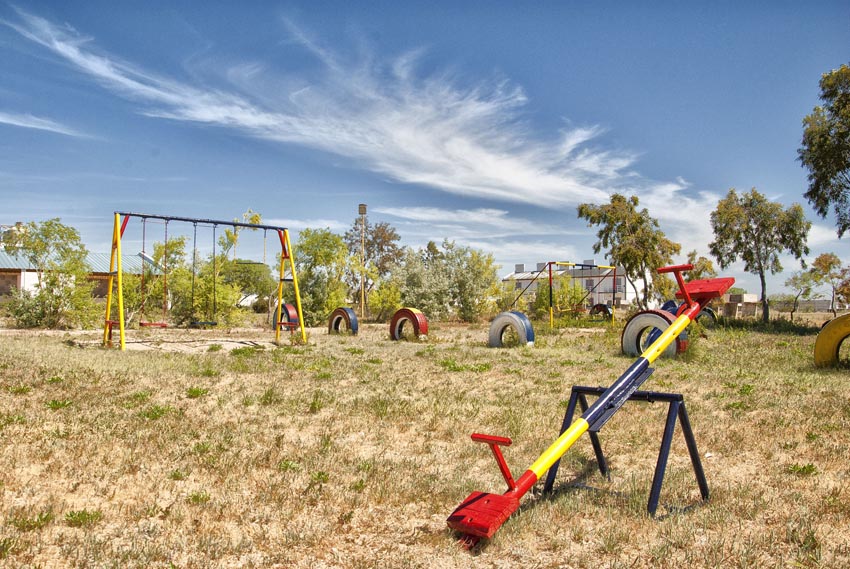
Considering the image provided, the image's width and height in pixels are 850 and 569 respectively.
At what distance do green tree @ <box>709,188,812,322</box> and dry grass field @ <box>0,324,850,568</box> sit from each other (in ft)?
80.7

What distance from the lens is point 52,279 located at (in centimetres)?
2288

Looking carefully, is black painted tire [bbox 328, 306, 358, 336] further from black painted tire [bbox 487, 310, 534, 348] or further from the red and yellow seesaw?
the red and yellow seesaw

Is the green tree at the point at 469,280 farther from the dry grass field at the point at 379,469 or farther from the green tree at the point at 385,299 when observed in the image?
the dry grass field at the point at 379,469

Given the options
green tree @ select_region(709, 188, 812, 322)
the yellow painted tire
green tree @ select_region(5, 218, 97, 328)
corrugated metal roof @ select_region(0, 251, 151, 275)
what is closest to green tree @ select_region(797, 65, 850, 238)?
green tree @ select_region(709, 188, 812, 322)

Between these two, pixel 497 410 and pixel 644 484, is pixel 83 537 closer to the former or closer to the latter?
pixel 644 484

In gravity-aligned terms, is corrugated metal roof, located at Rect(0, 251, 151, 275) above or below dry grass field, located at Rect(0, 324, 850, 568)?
above

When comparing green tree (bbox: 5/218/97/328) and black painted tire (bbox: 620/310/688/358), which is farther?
green tree (bbox: 5/218/97/328)

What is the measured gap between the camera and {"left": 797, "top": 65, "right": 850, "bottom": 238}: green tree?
24391mm

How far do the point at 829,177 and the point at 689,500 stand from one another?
87.3ft

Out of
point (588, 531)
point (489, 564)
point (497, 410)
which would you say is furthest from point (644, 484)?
point (497, 410)

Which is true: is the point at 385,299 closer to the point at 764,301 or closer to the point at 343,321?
the point at 343,321

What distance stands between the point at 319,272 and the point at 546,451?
27.0 m

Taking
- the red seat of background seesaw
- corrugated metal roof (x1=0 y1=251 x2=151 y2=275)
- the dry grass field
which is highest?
corrugated metal roof (x1=0 y1=251 x2=151 y2=275)

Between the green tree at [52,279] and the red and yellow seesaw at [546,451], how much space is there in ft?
77.8
